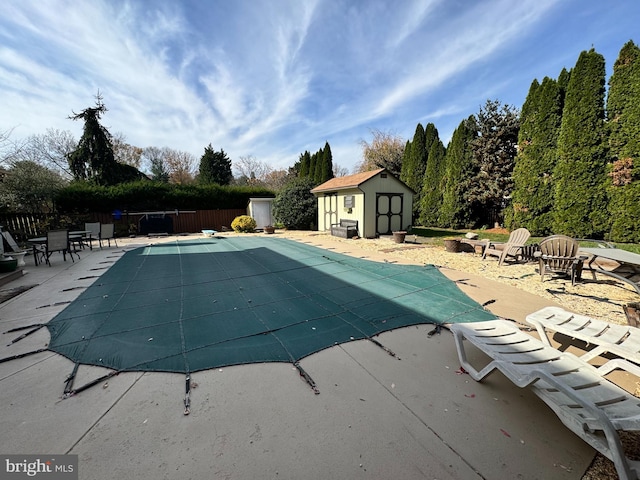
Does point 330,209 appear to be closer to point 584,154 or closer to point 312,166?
point 312,166

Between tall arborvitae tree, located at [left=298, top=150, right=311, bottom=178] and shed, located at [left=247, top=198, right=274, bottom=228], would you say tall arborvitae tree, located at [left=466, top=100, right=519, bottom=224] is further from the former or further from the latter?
tall arborvitae tree, located at [left=298, top=150, right=311, bottom=178]

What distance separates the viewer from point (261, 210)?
1794 cm

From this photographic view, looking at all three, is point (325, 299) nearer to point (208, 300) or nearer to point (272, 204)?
point (208, 300)

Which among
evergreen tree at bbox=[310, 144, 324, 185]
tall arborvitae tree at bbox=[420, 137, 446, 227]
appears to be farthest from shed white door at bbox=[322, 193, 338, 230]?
evergreen tree at bbox=[310, 144, 324, 185]

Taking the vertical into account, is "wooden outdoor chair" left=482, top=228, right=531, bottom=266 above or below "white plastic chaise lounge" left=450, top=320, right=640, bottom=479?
above

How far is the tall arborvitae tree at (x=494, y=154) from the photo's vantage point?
1345 centimetres

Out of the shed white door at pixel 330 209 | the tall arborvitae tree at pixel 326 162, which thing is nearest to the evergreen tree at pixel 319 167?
the tall arborvitae tree at pixel 326 162

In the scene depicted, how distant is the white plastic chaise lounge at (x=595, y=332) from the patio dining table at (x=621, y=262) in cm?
169

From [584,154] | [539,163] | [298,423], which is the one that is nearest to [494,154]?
[539,163]

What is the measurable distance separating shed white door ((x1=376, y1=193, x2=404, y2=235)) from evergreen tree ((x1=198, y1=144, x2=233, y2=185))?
813 inches

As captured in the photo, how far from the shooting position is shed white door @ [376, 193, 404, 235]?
12.2 meters

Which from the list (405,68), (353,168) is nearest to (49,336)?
(405,68)

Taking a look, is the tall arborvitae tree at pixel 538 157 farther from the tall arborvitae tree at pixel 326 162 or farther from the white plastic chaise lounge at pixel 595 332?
the tall arborvitae tree at pixel 326 162

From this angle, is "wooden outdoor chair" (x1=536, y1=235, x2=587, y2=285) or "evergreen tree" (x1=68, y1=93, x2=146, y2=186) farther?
"evergreen tree" (x1=68, y1=93, x2=146, y2=186)
